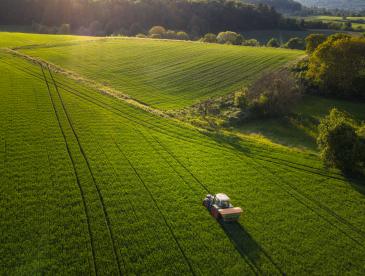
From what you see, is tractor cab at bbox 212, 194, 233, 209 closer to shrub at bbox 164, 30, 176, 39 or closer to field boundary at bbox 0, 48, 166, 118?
field boundary at bbox 0, 48, 166, 118

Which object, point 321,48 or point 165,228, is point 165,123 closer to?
point 165,228

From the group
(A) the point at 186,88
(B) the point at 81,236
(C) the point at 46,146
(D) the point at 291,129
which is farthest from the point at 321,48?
(B) the point at 81,236

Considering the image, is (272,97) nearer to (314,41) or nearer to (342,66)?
(342,66)

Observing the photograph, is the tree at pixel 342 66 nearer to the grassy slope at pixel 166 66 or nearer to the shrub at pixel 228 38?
the grassy slope at pixel 166 66

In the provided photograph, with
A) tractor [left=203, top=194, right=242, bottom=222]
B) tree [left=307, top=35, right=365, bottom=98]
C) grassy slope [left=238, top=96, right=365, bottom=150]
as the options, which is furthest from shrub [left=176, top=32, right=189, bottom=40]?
tractor [left=203, top=194, right=242, bottom=222]

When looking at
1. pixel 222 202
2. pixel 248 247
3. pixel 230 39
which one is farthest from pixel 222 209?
pixel 230 39

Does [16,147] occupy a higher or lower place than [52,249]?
higher
